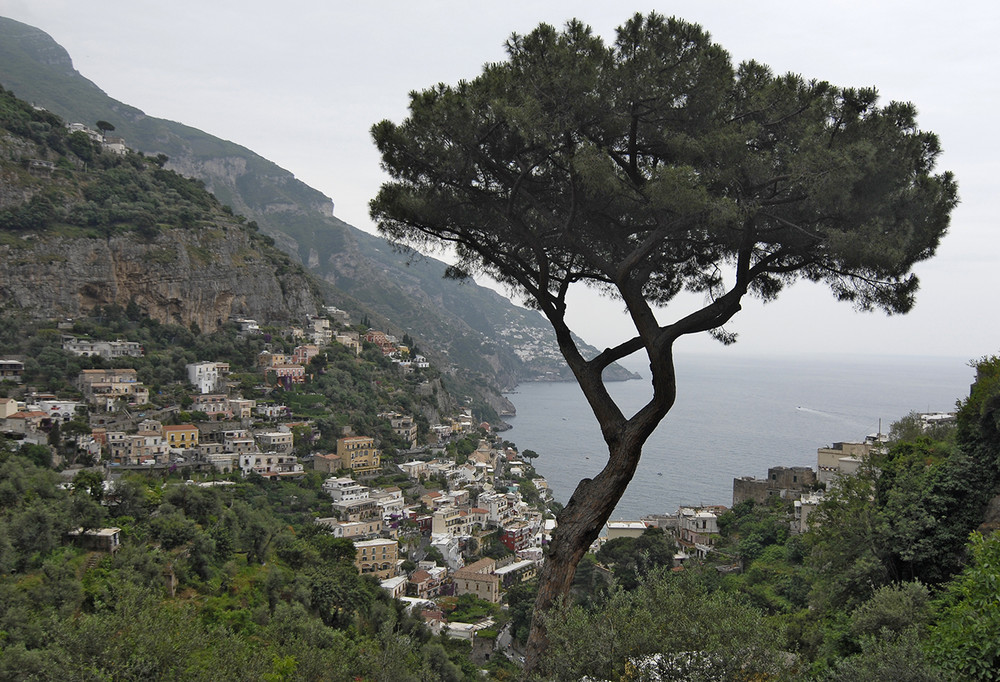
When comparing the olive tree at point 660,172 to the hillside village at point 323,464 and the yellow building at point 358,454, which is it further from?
the yellow building at point 358,454

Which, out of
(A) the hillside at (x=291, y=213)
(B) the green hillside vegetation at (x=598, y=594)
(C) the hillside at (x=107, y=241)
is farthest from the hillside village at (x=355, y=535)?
(A) the hillside at (x=291, y=213)

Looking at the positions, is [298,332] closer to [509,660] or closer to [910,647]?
[509,660]

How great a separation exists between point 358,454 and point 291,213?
9457 centimetres

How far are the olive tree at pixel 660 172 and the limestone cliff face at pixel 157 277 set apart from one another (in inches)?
1514

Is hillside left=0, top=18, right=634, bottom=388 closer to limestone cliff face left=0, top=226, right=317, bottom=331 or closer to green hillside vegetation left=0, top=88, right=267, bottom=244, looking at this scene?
limestone cliff face left=0, top=226, right=317, bottom=331

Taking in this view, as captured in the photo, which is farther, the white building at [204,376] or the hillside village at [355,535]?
the white building at [204,376]

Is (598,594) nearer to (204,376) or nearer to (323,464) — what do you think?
(323,464)

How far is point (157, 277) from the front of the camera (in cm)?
3928

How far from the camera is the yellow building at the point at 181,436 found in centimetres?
2906

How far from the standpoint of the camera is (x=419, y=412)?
45500 mm

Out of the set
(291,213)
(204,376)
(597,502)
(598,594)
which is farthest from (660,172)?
(291,213)

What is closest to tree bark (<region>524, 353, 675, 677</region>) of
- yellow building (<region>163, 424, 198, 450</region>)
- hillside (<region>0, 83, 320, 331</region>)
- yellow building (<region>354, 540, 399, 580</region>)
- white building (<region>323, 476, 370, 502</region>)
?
yellow building (<region>354, 540, 399, 580</region>)

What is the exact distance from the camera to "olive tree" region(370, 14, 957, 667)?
3.84 m

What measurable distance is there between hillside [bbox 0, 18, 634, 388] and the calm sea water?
18127 millimetres
